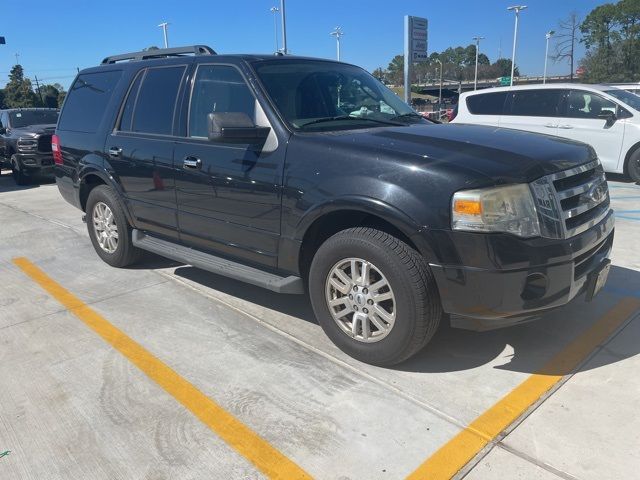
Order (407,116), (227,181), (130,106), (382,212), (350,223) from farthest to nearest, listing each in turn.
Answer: (130,106), (407,116), (227,181), (350,223), (382,212)

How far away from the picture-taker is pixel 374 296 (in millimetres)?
3086

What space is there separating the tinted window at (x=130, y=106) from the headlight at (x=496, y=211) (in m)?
3.28

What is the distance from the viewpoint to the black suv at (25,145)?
1181 cm

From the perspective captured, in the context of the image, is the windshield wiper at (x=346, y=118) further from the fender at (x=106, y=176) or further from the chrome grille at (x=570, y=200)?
the fender at (x=106, y=176)

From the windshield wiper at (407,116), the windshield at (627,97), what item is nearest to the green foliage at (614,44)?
the windshield at (627,97)

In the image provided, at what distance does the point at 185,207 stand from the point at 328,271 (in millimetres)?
1529

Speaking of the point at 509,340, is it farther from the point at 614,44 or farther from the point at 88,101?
the point at 614,44

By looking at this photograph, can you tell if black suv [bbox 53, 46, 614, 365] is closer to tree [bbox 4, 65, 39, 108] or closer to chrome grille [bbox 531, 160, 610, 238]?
chrome grille [bbox 531, 160, 610, 238]

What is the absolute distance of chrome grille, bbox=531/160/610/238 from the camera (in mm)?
2791

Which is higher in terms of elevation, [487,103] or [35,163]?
[487,103]

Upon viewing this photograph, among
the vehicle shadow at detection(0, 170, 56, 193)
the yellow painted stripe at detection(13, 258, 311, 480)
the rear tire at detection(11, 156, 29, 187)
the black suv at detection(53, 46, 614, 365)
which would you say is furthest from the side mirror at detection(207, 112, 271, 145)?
the rear tire at detection(11, 156, 29, 187)

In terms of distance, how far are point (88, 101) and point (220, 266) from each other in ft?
8.78

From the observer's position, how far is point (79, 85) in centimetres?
557

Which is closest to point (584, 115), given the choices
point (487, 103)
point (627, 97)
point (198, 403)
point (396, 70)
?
point (627, 97)
